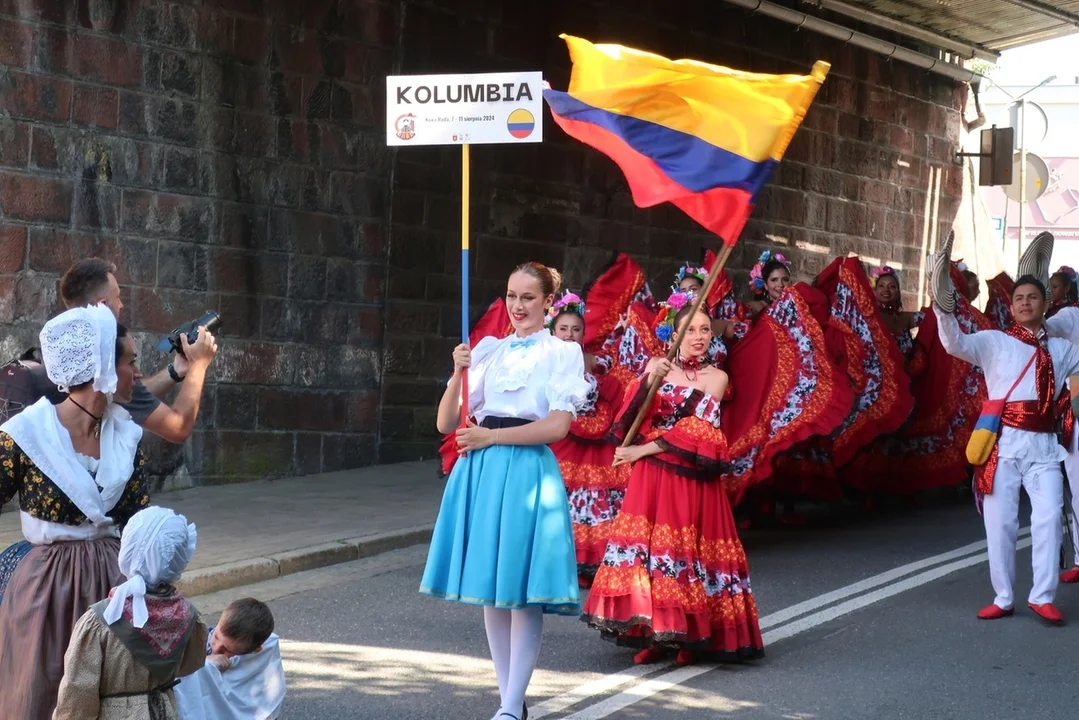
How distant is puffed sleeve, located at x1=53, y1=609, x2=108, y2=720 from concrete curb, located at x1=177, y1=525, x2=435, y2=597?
14.2 feet

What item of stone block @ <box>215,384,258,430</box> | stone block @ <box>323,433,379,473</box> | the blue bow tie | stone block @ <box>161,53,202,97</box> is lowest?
stone block @ <box>323,433,379,473</box>

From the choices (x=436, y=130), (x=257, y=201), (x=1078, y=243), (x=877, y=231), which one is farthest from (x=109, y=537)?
(x=1078, y=243)

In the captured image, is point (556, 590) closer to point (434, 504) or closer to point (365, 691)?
point (365, 691)

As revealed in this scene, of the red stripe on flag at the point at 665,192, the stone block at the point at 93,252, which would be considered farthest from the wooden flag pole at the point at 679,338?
the stone block at the point at 93,252

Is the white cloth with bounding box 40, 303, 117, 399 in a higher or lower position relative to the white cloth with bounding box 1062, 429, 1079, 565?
higher

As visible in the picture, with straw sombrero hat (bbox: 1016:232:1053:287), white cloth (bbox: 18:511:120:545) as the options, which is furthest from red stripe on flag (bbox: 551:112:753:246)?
straw sombrero hat (bbox: 1016:232:1053:287)

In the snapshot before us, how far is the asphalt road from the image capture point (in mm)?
5961

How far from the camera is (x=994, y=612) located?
7820mm

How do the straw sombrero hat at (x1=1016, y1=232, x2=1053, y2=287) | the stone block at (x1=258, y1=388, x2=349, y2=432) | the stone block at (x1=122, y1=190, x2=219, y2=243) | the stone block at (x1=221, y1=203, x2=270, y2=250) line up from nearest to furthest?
the straw sombrero hat at (x1=1016, y1=232, x2=1053, y2=287)
the stone block at (x1=122, y1=190, x2=219, y2=243)
the stone block at (x1=221, y1=203, x2=270, y2=250)
the stone block at (x1=258, y1=388, x2=349, y2=432)

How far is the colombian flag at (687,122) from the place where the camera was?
6.18 metres

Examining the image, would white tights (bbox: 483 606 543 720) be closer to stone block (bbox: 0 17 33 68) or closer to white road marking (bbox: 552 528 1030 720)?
white road marking (bbox: 552 528 1030 720)

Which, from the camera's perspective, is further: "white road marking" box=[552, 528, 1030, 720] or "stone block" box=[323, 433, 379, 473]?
"stone block" box=[323, 433, 379, 473]

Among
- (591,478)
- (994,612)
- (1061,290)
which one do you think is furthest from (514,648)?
(1061,290)

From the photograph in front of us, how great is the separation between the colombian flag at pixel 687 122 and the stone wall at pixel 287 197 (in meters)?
5.56
